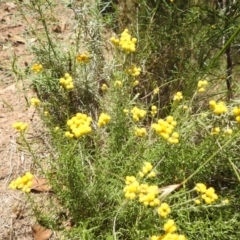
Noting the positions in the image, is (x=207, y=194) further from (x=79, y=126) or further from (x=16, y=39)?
(x=16, y=39)

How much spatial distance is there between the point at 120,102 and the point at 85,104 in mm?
411

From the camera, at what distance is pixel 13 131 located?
2.17 m

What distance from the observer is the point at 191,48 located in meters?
2.35

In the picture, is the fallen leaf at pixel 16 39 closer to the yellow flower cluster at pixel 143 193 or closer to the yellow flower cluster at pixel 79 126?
the yellow flower cluster at pixel 79 126

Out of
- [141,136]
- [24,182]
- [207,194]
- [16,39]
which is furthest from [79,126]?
[16,39]

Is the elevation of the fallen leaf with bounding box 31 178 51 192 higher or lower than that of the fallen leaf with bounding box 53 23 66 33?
lower

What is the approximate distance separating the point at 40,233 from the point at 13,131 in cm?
66

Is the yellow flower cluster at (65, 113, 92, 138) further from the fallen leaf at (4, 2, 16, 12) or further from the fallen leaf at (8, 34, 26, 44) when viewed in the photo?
the fallen leaf at (4, 2, 16, 12)

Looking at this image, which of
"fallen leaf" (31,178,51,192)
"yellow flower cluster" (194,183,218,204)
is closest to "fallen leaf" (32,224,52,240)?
"fallen leaf" (31,178,51,192)

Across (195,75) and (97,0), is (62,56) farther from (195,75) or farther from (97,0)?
(195,75)

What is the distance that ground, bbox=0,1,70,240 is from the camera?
1.84 m

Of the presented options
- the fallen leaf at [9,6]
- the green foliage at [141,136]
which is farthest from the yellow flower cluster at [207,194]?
the fallen leaf at [9,6]

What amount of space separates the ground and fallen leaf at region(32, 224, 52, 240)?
0.11 ft

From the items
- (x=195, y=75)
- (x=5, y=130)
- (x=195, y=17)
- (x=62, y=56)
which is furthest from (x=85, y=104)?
(x=195, y=17)
